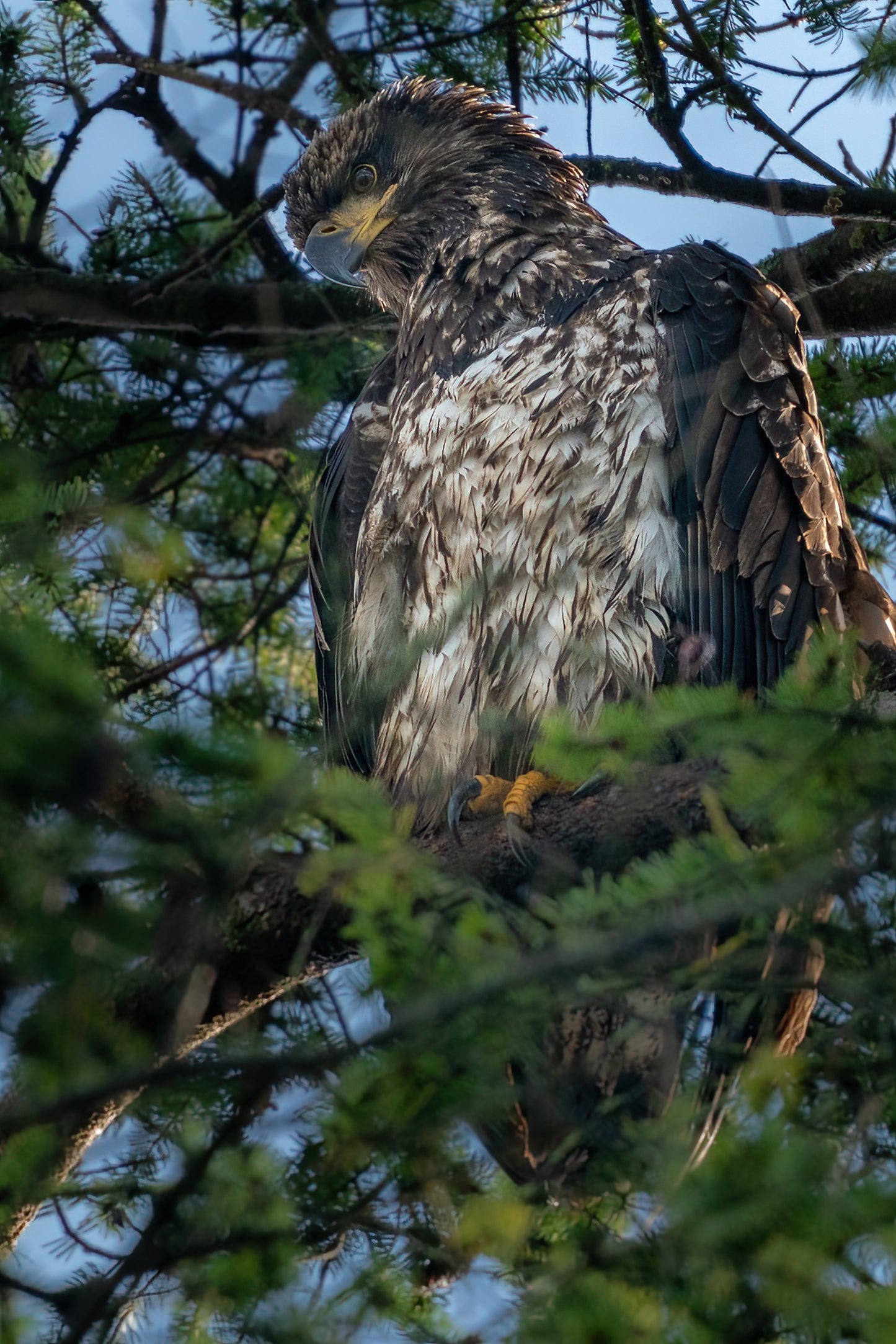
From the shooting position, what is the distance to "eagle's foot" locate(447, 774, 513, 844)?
3381mm

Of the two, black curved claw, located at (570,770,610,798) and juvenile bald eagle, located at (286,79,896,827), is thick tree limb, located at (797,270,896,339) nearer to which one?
juvenile bald eagle, located at (286,79,896,827)

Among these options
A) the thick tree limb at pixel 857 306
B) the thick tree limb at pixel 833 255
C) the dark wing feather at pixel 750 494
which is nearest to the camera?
the dark wing feather at pixel 750 494

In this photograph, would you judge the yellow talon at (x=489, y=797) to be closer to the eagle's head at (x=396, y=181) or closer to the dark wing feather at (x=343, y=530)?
the dark wing feather at (x=343, y=530)

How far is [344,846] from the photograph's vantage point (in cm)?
180

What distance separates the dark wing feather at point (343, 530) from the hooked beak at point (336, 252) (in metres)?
0.36

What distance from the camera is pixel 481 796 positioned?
11.2 feet

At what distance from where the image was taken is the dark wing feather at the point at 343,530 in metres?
4.05

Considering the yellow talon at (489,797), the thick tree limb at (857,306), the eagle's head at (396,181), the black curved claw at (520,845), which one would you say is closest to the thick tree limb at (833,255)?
the thick tree limb at (857,306)

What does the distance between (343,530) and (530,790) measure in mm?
1252

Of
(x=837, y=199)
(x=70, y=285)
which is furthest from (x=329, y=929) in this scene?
(x=70, y=285)

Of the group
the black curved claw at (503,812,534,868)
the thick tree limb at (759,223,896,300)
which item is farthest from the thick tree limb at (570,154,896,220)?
the black curved claw at (503,812,534,868)

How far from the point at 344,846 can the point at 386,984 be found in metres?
0.23

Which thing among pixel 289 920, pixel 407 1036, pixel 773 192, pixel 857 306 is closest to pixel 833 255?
pixel 857 306

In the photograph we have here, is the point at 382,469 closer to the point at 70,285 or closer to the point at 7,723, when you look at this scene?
the point at 70,285
